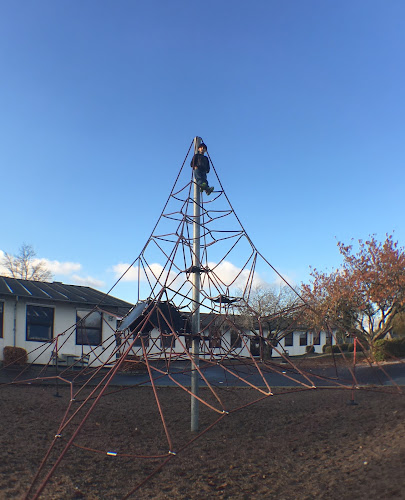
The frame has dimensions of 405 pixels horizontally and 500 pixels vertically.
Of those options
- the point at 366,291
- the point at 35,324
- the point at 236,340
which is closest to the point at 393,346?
the point at 366,291

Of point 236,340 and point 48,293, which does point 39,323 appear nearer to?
point 48,293

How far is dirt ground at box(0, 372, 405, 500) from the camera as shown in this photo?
511cm

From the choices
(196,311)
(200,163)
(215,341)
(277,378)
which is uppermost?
(200,163)

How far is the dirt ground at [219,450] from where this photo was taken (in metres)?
5.11

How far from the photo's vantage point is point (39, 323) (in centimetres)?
1773

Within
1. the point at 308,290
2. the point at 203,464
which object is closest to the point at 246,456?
the point at 203,464

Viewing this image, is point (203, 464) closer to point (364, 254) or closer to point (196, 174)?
point (196, 174)

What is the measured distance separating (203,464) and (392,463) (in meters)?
2.56

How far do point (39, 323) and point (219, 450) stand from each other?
12.9 meters

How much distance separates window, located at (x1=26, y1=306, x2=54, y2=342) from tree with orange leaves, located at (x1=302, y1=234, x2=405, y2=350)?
11.7m

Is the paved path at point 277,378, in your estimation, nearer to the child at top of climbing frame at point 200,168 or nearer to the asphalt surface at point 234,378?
the asphalt surface at point 234,378

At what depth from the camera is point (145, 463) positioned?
6.22 metres

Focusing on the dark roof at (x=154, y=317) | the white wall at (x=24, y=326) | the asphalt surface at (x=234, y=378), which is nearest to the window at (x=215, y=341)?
the dark roof at (x=154, y=317)

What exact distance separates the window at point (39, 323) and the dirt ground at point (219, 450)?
6.97 m
